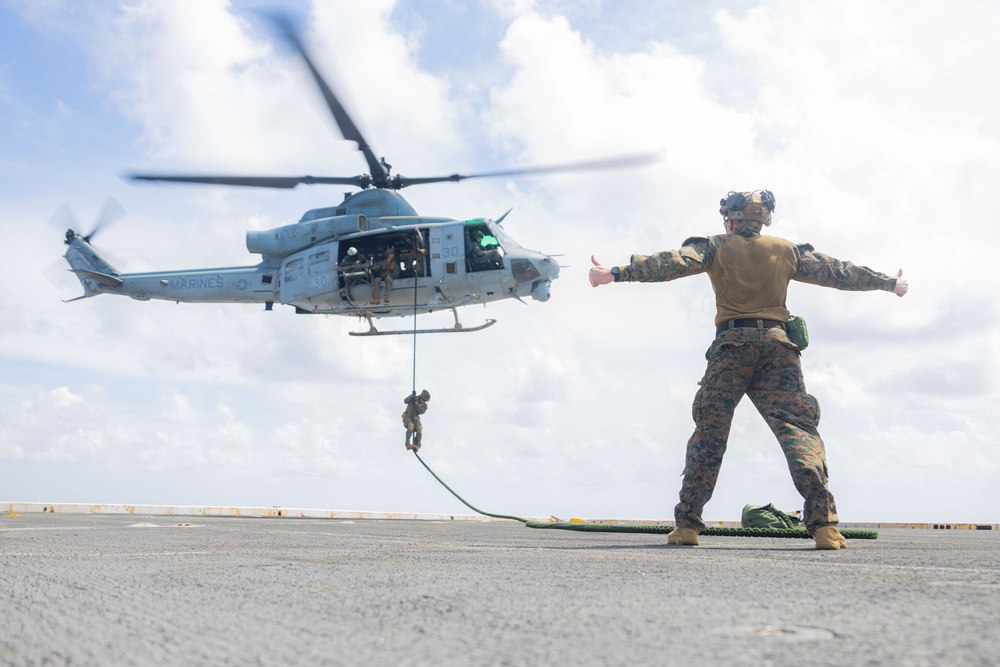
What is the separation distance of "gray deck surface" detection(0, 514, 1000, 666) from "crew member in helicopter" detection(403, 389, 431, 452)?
25.1ft

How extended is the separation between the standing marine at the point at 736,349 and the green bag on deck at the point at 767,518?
2.06 meters

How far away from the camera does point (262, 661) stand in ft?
5.05

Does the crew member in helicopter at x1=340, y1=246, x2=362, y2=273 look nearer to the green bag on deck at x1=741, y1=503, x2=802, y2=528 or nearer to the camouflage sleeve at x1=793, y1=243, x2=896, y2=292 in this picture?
the green bag on deck at x1=741, y1=503, x2=802, y2=528

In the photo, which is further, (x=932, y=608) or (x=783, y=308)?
(x=783, y=308)

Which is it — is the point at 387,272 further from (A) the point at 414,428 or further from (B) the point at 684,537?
(B) the point at 684,537

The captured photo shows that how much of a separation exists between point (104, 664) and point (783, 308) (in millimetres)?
4669

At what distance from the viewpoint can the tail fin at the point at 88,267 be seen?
2019 cm

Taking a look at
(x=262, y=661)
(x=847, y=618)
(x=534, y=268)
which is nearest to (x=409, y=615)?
(x=262, y=661)

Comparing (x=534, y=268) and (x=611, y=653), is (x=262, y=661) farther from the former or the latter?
(x=534, y=268)

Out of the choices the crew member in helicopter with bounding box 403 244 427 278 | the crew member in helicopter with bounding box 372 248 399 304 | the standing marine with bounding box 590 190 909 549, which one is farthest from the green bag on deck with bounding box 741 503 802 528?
the crew member in helicopter with bounding box 372 248 399 304

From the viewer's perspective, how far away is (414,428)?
11375mm

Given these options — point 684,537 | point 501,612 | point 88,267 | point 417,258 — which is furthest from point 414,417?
point 88,267

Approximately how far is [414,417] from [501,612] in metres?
9.43

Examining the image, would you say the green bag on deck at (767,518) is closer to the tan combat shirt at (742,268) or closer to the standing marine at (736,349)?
the standing marine at (736,349)
